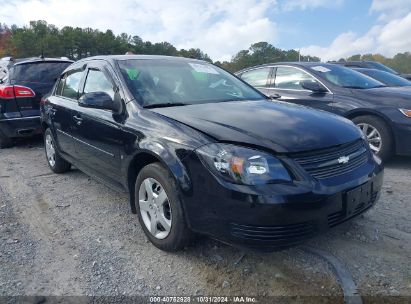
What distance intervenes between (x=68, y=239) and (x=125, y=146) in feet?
3.17

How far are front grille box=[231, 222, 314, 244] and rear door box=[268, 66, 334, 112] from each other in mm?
3421

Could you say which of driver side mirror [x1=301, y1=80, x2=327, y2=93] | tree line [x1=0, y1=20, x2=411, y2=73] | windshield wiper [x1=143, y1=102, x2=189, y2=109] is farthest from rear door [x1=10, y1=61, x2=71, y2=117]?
tree line [x1=0, y1=20, x2=411, y2=73]

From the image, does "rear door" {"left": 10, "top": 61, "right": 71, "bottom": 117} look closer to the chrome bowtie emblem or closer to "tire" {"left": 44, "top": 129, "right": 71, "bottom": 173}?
"tire" {"left": 44, "top": 129, "right": 71, "bottom": 173}

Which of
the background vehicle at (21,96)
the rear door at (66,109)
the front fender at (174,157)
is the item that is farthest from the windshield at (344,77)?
the background vehicle at (21,96)

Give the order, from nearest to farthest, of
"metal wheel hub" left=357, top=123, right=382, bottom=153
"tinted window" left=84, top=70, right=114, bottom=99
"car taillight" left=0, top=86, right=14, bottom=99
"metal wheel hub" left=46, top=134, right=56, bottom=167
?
"tinted window" left=84, top=70, right=114, bottom=99, "metal wheel hub" left=357, top=123, right=382, bottom=153, "metal wheel hub" left=46, top=134, right=56, bottom=167, "car taillight" left=0, top=86, right=14, bottom=99

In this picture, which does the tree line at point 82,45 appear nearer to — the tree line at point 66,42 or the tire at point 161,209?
the tree line at point 66,42

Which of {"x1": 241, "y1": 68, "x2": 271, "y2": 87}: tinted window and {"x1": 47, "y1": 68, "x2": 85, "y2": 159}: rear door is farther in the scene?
{"x1": 241, "y1": 68, "x2": 271, "y2": 87}: tinted window

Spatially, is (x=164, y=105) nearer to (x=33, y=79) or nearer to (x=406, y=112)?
(x=406, y=112)

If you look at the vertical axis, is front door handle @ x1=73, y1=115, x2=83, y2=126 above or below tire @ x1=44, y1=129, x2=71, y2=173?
above

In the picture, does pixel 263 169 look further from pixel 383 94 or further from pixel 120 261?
pixel 383 94

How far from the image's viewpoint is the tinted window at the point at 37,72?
22.0ft

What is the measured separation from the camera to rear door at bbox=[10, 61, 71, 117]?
260 inches

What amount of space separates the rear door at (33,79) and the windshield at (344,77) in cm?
→ 467

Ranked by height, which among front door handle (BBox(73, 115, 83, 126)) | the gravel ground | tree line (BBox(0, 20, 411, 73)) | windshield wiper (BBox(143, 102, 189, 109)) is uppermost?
tree line (BBox(0, 20, 411, 73))
